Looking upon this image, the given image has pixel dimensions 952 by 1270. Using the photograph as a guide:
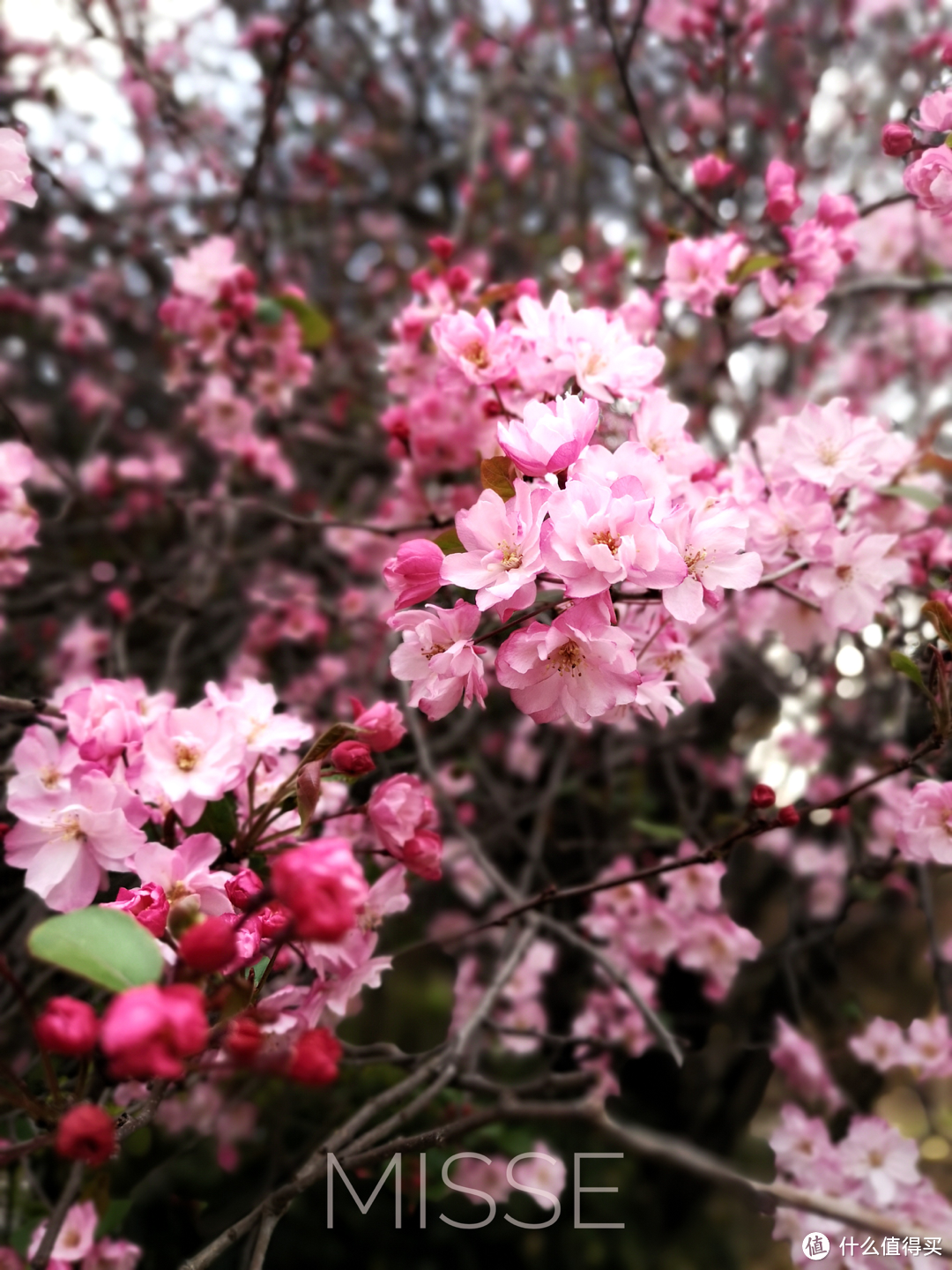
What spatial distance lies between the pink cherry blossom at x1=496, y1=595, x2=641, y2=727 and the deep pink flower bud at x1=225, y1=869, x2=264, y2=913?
1.05 feet

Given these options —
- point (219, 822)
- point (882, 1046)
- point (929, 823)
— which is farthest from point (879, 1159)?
point (219, 822)

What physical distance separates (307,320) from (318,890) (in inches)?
62.0

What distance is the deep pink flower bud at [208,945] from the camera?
1.99ft

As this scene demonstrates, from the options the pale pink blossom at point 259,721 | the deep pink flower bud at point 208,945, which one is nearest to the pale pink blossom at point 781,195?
the pale pink blossom at point 259,721

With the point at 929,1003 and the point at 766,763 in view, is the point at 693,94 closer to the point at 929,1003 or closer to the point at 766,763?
the point at 766,763

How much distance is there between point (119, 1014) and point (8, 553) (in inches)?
42.9

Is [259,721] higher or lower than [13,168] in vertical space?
lower

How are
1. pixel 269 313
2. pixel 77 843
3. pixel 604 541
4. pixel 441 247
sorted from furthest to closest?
pixel 269 313
pixel 441 247
pixel 77 843
pixel 604 541

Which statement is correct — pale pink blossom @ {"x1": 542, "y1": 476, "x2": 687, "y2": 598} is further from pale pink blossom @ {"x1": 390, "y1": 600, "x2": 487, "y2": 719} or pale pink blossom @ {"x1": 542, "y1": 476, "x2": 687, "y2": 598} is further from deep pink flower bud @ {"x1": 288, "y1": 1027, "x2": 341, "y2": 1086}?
deep pink flower bud @ {"x1": 288, "y1": 1027, "x2": 341, "y2": 1086}

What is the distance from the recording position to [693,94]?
2953 mm

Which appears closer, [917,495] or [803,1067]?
[917,495]

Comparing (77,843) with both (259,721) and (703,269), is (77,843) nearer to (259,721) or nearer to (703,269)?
(259,721)

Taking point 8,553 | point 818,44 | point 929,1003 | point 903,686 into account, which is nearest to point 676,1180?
point 929,1003

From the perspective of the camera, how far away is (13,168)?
1.01 meters
